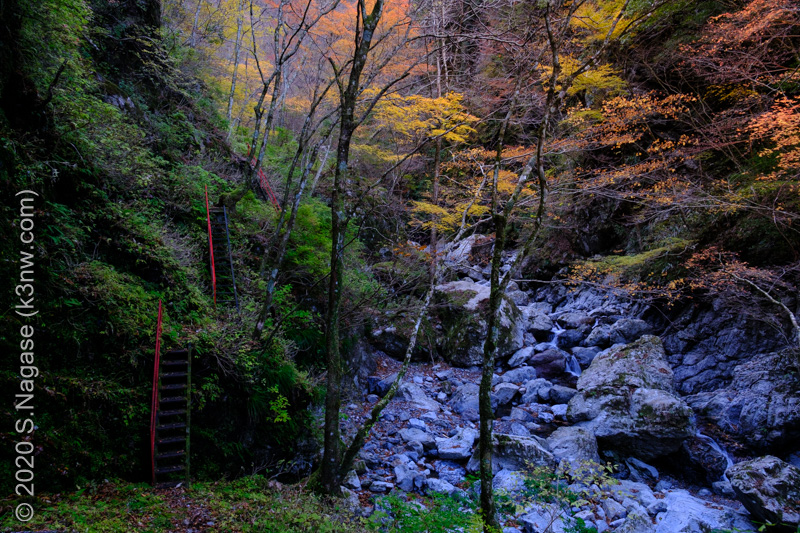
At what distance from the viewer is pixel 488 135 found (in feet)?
57.2

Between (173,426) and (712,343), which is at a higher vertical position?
(712,343)

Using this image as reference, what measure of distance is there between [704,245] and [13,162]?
46.8 feet

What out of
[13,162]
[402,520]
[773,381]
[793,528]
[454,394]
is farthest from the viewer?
[454,394]

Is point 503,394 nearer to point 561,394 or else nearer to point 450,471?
point 561,394

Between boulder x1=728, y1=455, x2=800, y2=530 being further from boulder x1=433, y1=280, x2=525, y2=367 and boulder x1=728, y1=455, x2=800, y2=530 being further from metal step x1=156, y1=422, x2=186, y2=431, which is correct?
metal step x1=156, y1=422, x2=186, y2=431

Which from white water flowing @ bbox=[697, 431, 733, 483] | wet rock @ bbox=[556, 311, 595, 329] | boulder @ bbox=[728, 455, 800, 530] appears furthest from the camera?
wet rock @ bbox=[556, 311, 595, 329]

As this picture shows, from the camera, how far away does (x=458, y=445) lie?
7477 millimetres

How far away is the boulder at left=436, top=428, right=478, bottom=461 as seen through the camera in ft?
23.9

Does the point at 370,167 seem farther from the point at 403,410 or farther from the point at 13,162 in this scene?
the point at 13,162

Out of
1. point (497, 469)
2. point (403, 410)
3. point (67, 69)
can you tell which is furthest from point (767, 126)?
point (67, 69)

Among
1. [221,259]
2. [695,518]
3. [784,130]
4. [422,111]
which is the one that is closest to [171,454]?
[221,259]

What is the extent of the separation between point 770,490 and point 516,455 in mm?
3648

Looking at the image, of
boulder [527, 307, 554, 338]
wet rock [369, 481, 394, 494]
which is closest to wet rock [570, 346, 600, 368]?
boulder [527, 307, 554, 338]

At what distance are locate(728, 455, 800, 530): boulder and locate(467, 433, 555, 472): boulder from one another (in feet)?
9.14
